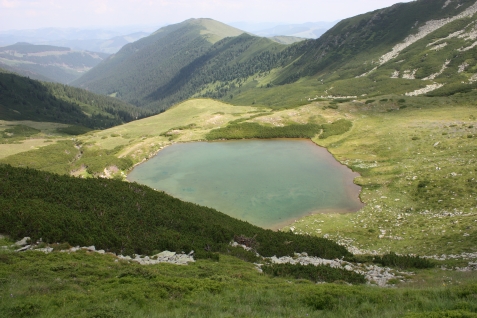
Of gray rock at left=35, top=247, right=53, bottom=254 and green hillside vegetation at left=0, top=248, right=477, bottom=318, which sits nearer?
green hillside vegetation at left=0, top=248, right=477, bottom=318

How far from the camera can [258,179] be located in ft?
147

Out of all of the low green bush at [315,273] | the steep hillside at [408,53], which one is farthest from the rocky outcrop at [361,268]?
the steep hillside at [408,53]

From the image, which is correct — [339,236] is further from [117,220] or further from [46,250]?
[46,250]

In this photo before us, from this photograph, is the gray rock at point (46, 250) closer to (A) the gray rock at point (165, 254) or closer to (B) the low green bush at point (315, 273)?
(A) the gray rock at point (165, 254)

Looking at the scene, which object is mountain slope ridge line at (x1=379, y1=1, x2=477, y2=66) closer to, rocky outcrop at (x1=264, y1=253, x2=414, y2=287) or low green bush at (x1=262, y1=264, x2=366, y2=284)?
rocky outcrop at (x1=264, y1=253, x2=414, y2=287)

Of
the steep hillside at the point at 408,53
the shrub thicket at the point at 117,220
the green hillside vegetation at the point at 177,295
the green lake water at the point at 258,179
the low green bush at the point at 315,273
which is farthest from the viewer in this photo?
the steep hillside at the point at 408,53

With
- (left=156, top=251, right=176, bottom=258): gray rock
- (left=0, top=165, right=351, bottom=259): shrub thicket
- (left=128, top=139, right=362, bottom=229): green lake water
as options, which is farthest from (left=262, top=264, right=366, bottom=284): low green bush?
(left=128, top=139, right=362, bottom=229): green lake water

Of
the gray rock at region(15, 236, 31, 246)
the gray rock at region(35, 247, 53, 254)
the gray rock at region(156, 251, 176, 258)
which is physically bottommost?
the gray rock at region(156, 251, 176, 258)

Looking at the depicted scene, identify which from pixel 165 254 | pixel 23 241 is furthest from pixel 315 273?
pixel 23 241

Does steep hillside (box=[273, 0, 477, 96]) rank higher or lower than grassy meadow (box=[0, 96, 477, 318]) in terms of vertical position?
higher

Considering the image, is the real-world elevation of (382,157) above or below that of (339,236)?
above

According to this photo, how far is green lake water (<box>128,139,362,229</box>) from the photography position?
119 feet

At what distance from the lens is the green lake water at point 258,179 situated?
119ft

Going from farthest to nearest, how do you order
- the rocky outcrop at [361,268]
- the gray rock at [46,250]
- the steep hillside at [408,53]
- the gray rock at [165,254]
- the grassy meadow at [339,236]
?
the steep hillside at [408,53] → the gray rock at [165,254] → the rocky outcrop at [361,268] → the gray rock at [46,250] → the grassy meadow at [339,236]
